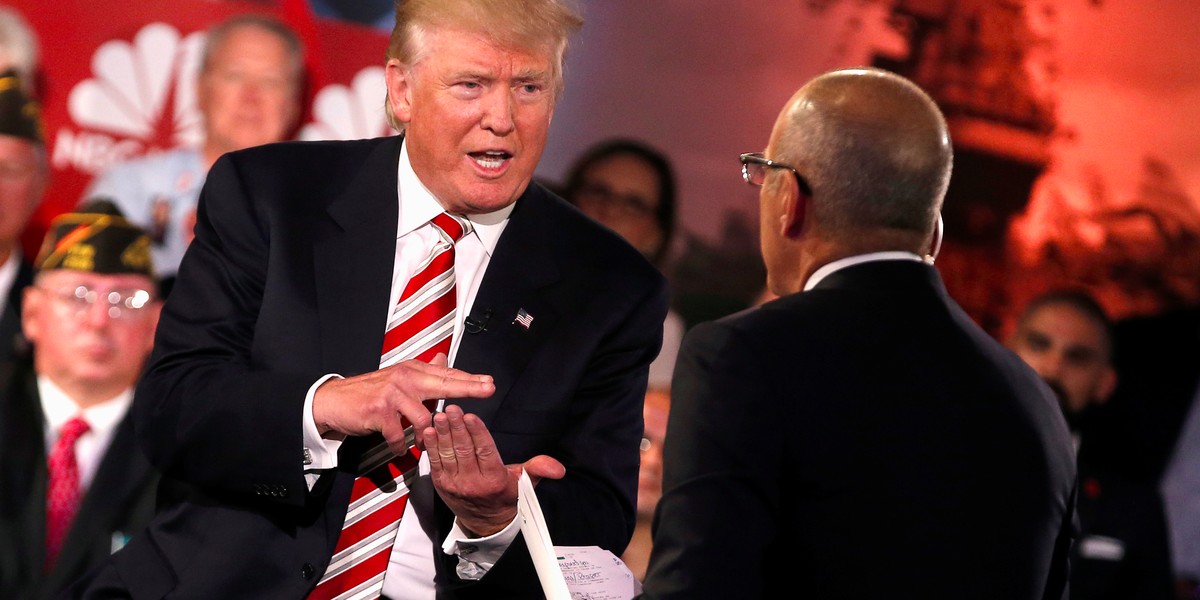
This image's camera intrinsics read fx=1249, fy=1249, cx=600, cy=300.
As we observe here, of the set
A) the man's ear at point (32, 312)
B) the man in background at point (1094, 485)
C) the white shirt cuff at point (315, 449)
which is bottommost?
the man in background at point (1094, 485)

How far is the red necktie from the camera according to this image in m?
4.05

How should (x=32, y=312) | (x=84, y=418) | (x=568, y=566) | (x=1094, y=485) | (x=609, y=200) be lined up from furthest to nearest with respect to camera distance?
(x=1094, y=485) < (x=609, y=200) < (x=32, y=312) < (x=84, y=418) < (x=568, y=566)

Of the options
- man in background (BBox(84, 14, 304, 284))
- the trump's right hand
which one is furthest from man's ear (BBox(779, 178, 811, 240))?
man in background (BBox(84, 14, 304, 284))

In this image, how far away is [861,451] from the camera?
1.87m

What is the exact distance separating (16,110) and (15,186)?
10.6 inches

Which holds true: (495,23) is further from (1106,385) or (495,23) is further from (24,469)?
(1106,385)

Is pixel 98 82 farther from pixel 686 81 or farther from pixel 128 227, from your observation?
pixel 686 81

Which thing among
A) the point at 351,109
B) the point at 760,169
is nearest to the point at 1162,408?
the point at 351,109

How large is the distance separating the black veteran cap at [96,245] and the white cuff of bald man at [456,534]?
2.48m

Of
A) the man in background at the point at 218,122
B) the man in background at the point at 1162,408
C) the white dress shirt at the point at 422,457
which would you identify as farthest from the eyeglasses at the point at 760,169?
the man in background at the point at 1162,408

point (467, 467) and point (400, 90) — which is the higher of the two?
point (400, 90)

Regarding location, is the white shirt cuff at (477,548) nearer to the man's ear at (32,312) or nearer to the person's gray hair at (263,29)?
the man's ear at (32,312)

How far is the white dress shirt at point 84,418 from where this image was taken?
13.7 feet

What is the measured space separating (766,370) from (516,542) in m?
0.56
